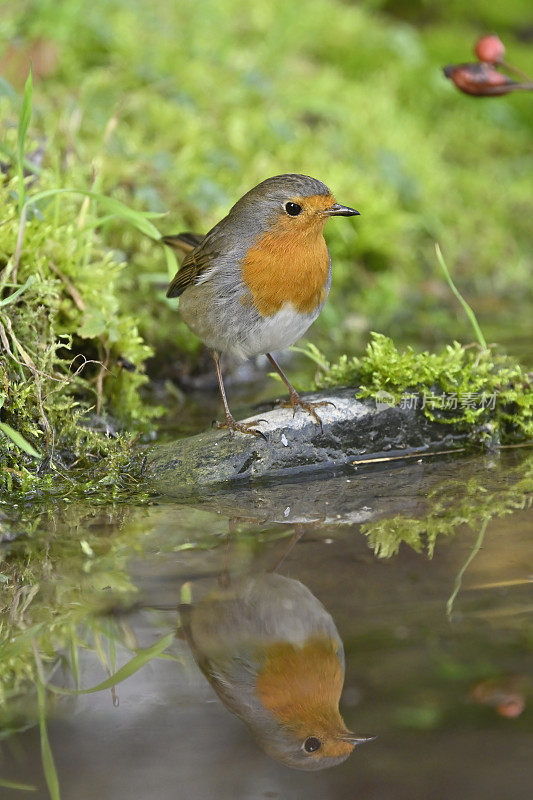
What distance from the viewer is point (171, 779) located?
1502 mm

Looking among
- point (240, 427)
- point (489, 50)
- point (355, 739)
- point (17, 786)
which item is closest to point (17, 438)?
point (240, 427)

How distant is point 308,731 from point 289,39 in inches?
318

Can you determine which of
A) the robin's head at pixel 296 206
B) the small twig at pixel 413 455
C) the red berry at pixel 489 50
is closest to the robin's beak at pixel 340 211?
the robin's head at pixel 296 206

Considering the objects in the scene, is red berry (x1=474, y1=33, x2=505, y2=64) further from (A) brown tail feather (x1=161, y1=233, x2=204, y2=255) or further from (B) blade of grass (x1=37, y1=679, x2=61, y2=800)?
(B) blade of grass (x1=37, y1=679, x2=61, y2=800)

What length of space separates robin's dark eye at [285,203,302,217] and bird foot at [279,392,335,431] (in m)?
0.67

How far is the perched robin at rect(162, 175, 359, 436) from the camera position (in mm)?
3350

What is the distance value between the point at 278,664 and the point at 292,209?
1977mm

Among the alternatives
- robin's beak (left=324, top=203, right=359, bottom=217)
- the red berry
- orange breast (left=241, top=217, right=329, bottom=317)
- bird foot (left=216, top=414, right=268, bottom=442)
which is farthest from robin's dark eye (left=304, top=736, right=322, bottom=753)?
the red berry

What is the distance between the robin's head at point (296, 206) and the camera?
133 inches

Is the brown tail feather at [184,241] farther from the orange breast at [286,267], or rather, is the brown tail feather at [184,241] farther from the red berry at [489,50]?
the red berry at [489,50]

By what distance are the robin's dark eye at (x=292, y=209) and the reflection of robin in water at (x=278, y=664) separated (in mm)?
1632

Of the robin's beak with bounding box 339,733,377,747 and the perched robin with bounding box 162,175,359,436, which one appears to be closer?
the robin's beak with bounding box 339,733,377,747

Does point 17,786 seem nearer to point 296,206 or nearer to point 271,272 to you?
point 271,272

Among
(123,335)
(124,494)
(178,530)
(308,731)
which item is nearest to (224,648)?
(308,731)
